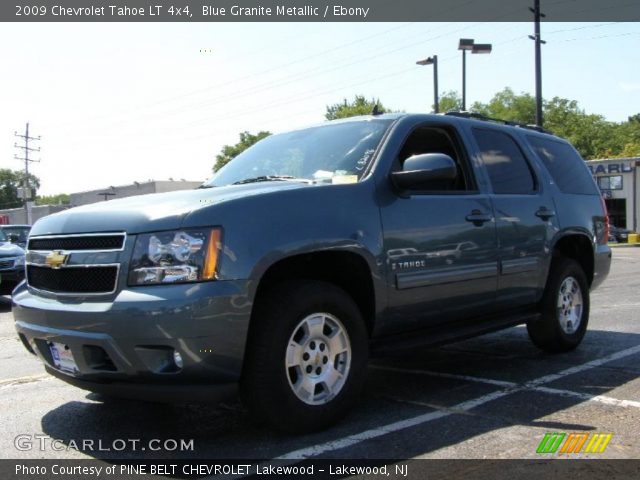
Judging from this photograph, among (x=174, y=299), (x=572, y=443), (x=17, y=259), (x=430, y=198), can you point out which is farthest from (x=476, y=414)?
(x=17, y=259)

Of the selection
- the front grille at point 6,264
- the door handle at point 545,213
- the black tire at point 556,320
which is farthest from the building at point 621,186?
the door handle at point 545,213

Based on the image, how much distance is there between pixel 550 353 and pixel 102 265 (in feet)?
14.0

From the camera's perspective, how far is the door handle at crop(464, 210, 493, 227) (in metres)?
4.70

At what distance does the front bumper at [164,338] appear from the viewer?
10.5 ft

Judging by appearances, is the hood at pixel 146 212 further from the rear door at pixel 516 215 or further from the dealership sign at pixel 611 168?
the dealership sign at pixel 611 168

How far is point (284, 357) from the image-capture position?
137 inches

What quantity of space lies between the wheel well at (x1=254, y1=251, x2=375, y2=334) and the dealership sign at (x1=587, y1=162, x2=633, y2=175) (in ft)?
140

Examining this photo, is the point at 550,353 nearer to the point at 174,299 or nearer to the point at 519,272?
the point at 519,272

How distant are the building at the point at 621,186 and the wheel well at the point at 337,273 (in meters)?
42.5

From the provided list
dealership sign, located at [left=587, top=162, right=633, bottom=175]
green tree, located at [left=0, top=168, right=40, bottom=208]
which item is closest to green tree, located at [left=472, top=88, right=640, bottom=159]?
dealership sign, located at [left=587, top=162, right=633, bottom=175]

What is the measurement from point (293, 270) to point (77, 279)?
4.03 ft

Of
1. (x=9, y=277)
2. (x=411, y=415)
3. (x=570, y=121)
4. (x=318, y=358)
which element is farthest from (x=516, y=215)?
(x=570, y=121)

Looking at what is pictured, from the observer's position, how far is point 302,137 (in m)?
5.02

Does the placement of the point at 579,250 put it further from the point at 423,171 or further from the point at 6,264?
the point at 6,264
